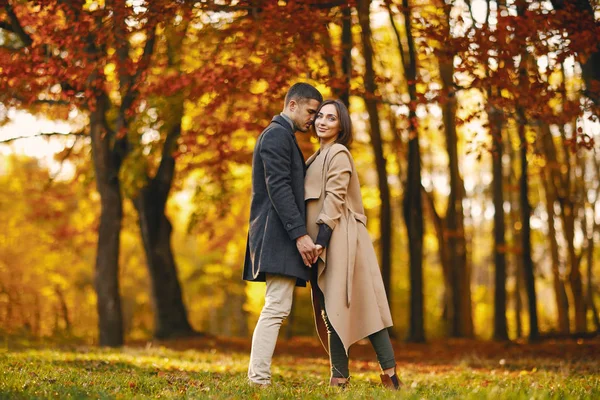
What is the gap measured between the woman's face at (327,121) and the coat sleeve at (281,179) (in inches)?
10.2

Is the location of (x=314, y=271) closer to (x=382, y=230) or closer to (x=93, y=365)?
(x=93, y=365)

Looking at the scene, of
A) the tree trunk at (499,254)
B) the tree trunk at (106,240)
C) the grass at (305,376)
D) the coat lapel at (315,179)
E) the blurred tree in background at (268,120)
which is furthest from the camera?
the tree trunk at (499,254)

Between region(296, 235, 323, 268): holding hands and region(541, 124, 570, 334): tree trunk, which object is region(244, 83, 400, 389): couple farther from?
region(541, 124, 570, 334): tree trunk

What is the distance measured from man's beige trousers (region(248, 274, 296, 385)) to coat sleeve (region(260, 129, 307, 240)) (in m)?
0.41

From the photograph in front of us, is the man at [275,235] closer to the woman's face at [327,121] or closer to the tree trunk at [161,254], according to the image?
the woman's face at [327,121]

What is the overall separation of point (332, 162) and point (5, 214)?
65.8 ft

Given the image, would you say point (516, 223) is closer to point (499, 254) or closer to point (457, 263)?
point (457, 263)

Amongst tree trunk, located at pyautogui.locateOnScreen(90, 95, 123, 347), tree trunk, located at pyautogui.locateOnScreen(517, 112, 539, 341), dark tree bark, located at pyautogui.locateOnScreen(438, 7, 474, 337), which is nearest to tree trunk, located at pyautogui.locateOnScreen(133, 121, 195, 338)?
tree trunk, located at pyautogui.locateOnScreen(90, 95, 123, 347)

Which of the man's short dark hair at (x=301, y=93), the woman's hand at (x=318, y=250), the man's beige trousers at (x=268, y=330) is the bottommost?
the man's beige trousers at (x=268, y=330)

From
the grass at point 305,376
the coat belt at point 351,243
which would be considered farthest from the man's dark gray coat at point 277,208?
the grass at point 305,376

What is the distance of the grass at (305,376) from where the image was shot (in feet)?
Answer: 14.5

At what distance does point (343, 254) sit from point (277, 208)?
581 mm

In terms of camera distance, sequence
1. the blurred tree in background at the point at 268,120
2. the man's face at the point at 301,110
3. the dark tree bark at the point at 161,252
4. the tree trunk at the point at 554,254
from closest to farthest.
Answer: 1. the man's face at the point at 301,110
2. the blurred tree in background at the point at 268,120
3. the dark tree bark at the point at 161,252
4. the tree trunk at the point at 554,254

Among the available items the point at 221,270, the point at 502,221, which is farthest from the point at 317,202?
the point at 221,270
